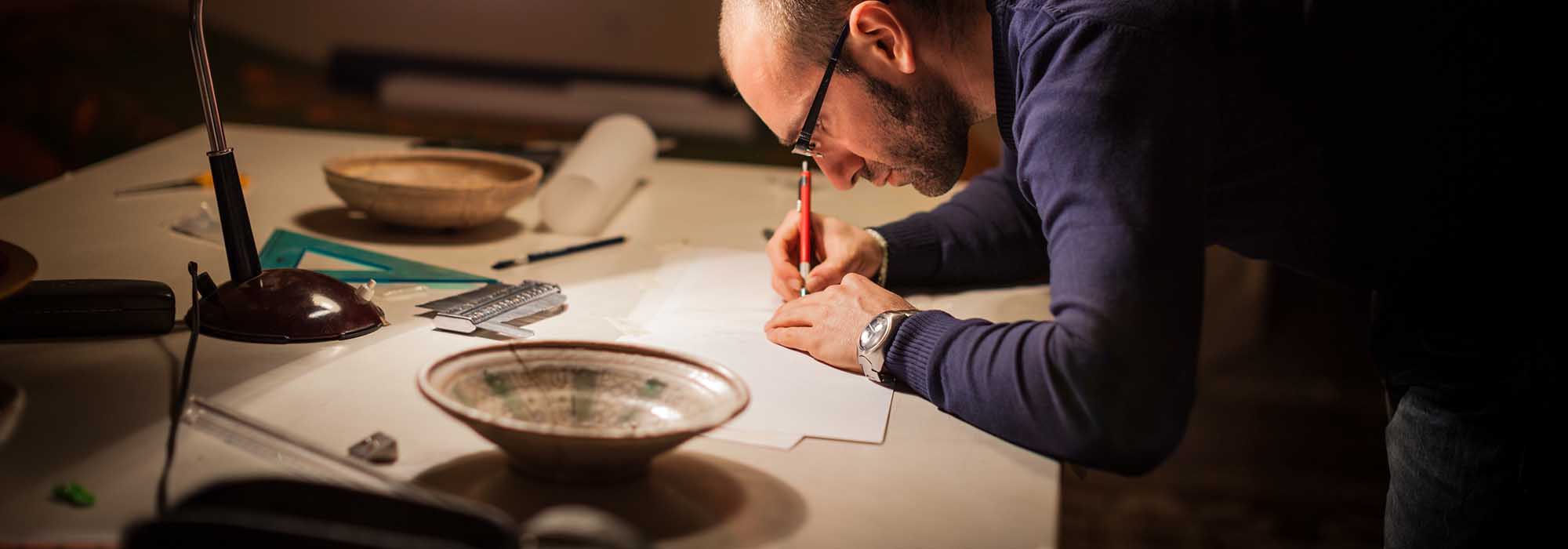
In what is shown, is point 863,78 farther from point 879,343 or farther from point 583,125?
point 583,125

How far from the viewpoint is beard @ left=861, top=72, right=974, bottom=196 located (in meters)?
1.44

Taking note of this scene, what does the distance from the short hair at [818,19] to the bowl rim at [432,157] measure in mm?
632

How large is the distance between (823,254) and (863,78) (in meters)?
0.34

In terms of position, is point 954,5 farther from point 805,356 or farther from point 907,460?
point 907,460

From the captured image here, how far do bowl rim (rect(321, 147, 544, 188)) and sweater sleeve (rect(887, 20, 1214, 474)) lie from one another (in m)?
1.02

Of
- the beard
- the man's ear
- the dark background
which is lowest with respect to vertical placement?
the dark background

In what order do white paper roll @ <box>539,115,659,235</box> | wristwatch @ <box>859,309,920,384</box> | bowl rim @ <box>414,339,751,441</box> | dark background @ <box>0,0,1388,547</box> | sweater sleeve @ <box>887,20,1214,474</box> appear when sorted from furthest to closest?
dark background @ <box>0,0,1388,547</box>
white paper roll @ <box>539,115,659,235</box>
wristwatch @ <box>859,309,920,384</box>
sweater sleeve @ <box>887,20,1214,474</box>
bowl rim @ <box>414,339,751,441</box>

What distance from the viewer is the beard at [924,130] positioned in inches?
56.6

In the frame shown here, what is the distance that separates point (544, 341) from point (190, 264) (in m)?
0.53

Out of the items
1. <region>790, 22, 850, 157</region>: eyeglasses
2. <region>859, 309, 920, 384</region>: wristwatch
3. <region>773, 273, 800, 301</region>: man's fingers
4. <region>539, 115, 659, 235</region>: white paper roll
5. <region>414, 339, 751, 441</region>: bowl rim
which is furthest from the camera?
<region>539, 115, 659, 235</region>: white paper roll

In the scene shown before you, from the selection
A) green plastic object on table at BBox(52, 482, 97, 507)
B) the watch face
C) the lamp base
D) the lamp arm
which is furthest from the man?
green plastic object on table at BBox(52, 482, 97, 507)

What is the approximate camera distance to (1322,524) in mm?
2965

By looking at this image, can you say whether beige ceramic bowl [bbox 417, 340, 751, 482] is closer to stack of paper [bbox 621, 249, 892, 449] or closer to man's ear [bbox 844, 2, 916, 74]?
stack of paper [bbox 621, 249, 892, 449]

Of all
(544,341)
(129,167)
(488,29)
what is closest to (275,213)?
(129,167)
